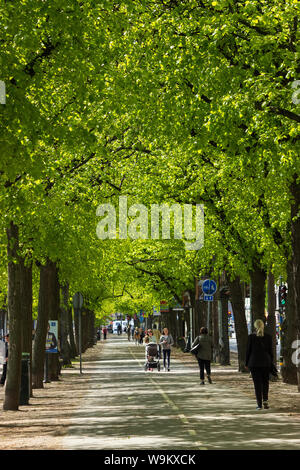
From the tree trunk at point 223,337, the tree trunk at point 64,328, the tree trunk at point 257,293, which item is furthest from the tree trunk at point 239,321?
the tree trunk at point 64,328

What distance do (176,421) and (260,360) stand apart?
9.48ft


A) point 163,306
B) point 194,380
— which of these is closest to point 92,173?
point 194,380

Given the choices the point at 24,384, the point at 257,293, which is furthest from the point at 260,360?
the point at 257,293

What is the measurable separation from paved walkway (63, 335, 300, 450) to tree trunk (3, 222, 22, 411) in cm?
158

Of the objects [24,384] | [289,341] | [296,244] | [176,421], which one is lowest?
[176,421]

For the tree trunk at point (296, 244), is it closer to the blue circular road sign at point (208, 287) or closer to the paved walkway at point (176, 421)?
the paved walkway at point (176, 421)

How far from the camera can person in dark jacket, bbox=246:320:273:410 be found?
62.4 feet

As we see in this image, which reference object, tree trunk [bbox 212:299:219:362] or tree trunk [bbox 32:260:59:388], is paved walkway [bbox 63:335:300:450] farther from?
tree trunk [bbox 212:299:219:362]

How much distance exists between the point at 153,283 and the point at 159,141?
117 ft

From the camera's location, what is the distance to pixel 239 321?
116ft

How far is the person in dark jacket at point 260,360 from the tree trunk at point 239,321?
1526 centimetres

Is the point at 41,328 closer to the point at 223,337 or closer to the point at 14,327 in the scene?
the point at 14,327

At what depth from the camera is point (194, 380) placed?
30.8 metres

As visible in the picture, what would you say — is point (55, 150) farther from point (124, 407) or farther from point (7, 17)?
point (7, 17)
